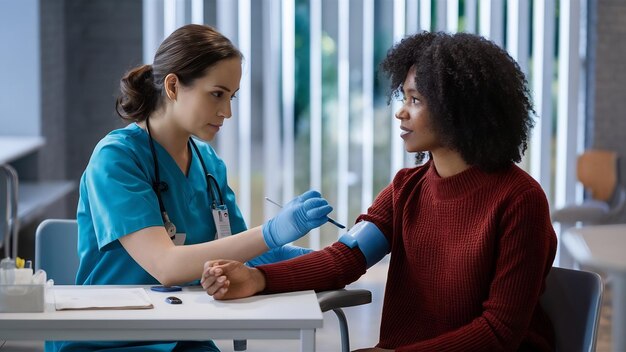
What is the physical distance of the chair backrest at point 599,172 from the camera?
517cm

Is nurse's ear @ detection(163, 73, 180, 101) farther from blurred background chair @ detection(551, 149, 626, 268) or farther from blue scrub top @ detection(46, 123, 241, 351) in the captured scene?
blurred background chair @ detection(551, 149, 626, 268)

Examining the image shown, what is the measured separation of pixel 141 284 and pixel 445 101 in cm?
73

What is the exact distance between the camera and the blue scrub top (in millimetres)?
1874

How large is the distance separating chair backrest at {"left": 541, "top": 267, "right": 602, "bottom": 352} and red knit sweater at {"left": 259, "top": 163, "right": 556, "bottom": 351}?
0.09 ft

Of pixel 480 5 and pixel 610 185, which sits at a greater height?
pixel 480 5

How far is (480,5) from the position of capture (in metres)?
4.96

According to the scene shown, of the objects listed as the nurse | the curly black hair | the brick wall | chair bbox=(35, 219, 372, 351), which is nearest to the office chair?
chair bbox=(35, 219, 372, 351)

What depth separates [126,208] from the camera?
1873 millimetres

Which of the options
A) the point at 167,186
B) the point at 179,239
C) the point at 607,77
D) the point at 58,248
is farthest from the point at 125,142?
the point at 607,77

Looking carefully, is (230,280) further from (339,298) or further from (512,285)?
(512,285)

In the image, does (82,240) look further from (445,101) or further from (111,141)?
(445,101)

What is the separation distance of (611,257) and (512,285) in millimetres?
815

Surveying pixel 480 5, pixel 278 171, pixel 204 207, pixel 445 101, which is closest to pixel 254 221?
pixel 278 171

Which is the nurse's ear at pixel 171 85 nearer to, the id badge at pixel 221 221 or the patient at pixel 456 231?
the id badge at pixel 221 221
